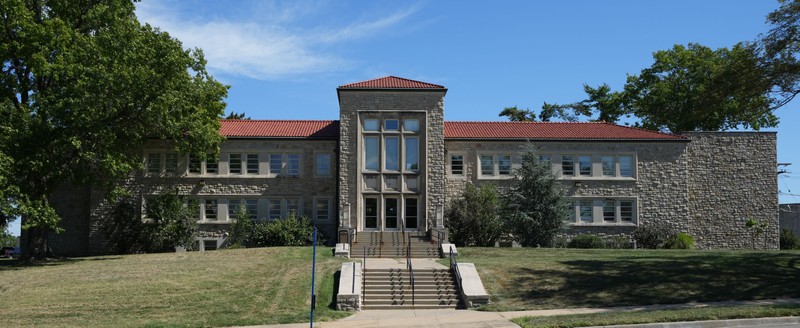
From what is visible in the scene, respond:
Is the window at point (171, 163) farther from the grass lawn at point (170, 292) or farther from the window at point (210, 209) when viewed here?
the grass lawn at point (170, 292)

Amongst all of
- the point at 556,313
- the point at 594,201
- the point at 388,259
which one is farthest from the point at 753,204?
the point at 556,313

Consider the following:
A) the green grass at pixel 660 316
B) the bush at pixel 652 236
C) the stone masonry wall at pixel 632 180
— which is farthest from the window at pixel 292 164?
the green grass at pixel 660 316

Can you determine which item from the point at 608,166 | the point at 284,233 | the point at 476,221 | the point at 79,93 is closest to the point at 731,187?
the point at 608,166

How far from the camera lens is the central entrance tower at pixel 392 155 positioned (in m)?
32.2

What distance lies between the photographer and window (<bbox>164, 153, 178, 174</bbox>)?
3453 cm

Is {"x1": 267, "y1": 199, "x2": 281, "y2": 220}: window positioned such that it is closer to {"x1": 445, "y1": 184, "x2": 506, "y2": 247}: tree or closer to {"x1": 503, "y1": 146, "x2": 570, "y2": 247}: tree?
{"x1": 445, "y1": 184, "x2": 506, "y2": 247}: tree

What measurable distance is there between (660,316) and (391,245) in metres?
15.2

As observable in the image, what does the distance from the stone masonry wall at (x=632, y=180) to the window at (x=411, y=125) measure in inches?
128

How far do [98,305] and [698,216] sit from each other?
2948 centimetres

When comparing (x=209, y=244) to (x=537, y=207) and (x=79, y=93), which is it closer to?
(x=79, y=93)

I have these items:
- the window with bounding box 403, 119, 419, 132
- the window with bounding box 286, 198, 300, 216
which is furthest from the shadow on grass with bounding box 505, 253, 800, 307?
the window with bounding box 286, 198, 300, 216

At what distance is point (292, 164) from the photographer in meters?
35.0

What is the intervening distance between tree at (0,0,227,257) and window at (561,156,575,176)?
17796mm

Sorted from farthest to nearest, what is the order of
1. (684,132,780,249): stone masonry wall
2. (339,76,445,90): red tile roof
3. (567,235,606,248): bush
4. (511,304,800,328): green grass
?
1. (684,132,780,249): stone masonry wall
2. (567,235,606,248): bush
3. (339,76,445,90): red tile roof
4. (511,304,800,328): green grass
